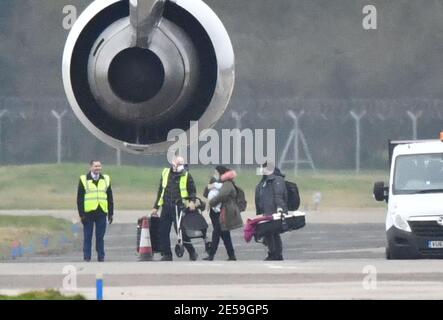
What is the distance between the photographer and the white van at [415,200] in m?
17.7

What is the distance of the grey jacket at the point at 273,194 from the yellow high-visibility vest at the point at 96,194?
193 cm

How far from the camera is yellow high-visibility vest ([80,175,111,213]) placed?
1833 cm

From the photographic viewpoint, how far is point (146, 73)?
24.0ft

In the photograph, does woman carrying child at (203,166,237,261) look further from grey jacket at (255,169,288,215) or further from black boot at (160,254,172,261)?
black boot at (160,254,172,261)

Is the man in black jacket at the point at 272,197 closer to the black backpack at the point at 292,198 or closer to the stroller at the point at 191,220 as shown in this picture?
the black backpack at the point at 292,198

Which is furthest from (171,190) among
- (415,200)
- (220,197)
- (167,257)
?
(415,200)

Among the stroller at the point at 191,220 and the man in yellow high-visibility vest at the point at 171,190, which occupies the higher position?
the man in yellow high-visibility vest at the point at 171,190

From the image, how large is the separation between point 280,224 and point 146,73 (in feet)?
36.8

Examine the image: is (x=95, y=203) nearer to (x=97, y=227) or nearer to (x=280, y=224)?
(x=97, y=227)

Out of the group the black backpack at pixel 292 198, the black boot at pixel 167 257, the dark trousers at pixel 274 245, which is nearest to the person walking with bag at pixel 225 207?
the dark trousers at pixel 274 245

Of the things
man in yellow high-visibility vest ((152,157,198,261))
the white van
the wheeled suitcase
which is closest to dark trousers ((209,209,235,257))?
the wheeled suitcase

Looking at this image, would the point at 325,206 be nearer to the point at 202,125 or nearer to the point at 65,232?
the point at 65,232

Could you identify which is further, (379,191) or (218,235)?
(379,191)

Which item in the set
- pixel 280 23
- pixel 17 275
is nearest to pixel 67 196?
pixel 280 23
